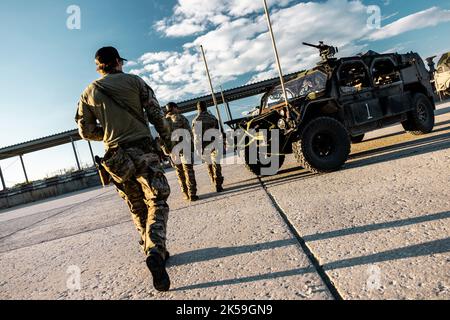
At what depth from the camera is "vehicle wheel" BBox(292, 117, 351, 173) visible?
15.0 ft

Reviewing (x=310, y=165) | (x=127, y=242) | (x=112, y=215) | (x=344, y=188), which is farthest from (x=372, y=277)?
(x=112, y=215)

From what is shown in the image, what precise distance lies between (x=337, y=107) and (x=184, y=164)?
8.84 feet

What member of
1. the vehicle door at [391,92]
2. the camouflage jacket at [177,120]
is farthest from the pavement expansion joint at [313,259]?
the vehicle door at [391,92]

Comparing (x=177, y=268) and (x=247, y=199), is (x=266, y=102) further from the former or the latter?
(x=177, y=268)

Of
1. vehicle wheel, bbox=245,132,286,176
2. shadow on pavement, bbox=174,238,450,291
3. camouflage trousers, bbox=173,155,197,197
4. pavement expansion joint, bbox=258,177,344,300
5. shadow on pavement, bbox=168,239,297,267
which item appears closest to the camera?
pavement expansion joint, bbox=258,177,344,300

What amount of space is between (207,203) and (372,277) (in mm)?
3122

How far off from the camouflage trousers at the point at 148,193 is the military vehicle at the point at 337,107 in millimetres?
2696

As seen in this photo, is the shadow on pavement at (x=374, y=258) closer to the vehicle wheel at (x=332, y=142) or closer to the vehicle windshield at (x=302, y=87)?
the vehicle wheel at (x=332, y=142)

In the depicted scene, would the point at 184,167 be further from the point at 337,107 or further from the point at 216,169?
the point at 337,107

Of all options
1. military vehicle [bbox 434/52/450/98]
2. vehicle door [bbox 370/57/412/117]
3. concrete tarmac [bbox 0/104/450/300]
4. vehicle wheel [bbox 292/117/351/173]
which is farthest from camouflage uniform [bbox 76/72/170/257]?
military vehicle [bbox 434/52/450/98]

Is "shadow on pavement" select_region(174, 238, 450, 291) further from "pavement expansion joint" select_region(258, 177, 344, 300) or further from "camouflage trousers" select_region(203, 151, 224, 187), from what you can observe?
"camouflage trousers" select_region(203, 151, 224, 187)

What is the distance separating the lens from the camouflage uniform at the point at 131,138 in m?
2.38

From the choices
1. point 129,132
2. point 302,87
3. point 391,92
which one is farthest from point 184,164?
point 391,92

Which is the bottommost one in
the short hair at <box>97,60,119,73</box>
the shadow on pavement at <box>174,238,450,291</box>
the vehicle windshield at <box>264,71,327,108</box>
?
the shadow on pavement at <box>174,238,450,291</box>
